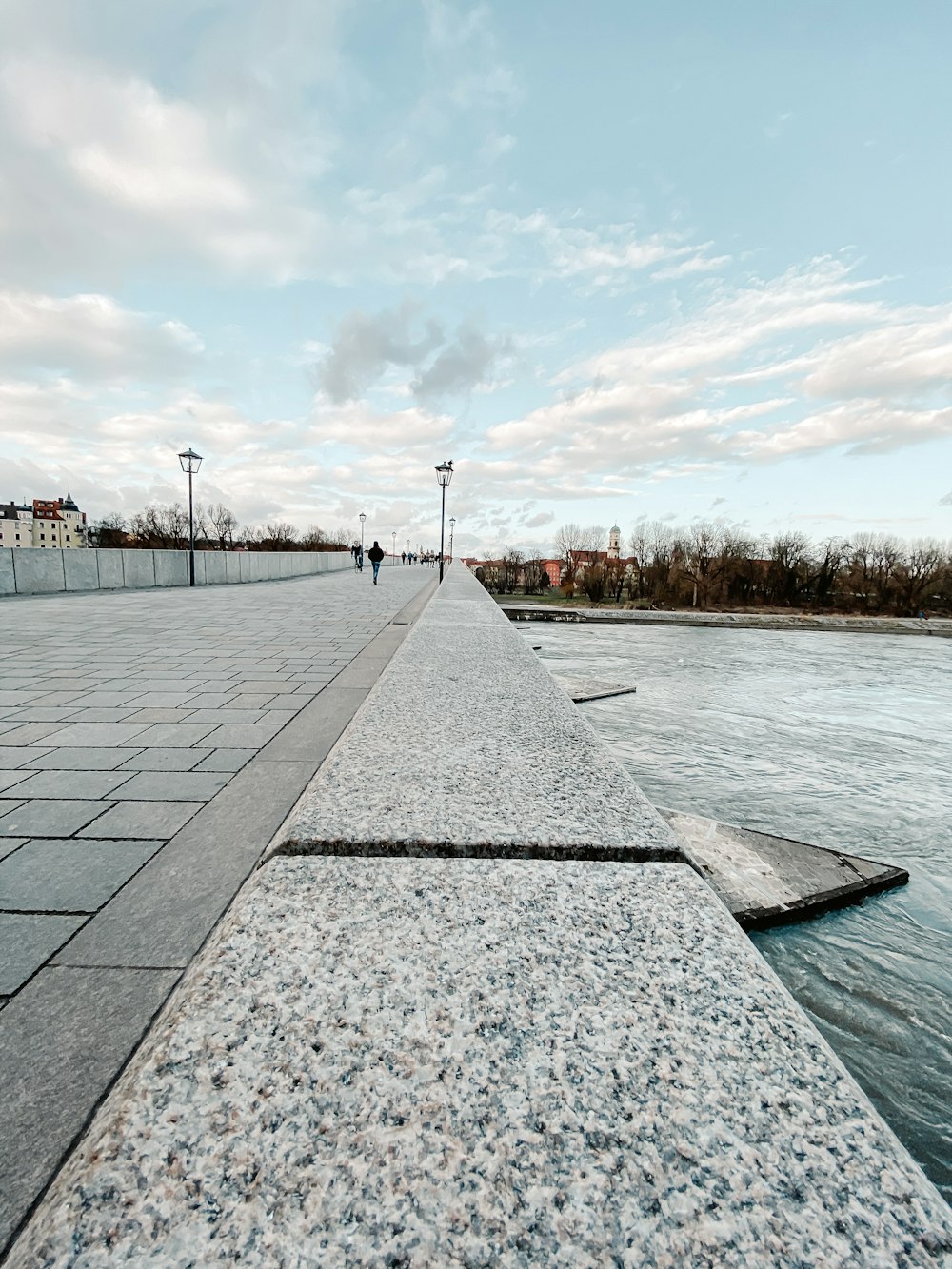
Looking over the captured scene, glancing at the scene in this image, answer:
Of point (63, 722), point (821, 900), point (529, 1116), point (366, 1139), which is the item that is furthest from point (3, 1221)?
point (63, 722)

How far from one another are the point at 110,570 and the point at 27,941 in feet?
52.3

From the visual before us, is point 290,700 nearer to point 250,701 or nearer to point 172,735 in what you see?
point 250,701

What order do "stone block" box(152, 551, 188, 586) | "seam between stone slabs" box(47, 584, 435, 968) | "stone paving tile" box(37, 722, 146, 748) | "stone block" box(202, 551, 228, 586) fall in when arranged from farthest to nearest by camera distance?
"stone block" box(202, 551, 228, 586), "stone block" box(152, 551, 188, 586), "stone paving tile" box(37, 722, 146, 748), "seam between stone slabs" box(47, 584, 435, 968)

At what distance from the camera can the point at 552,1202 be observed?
0.77m

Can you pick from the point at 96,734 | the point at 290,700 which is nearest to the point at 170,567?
the point at 290,700

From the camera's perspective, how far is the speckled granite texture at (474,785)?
1720mm

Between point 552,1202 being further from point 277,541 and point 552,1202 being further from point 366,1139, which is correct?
point 277,541

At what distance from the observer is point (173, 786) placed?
289 cm

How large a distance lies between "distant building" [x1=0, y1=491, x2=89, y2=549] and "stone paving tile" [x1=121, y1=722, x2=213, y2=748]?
114m

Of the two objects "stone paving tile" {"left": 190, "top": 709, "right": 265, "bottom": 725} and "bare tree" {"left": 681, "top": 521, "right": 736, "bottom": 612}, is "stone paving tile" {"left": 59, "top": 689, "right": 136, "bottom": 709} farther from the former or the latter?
"bare tree" {"left": 681, "top": 521, "right": 736, "bottom": 612}

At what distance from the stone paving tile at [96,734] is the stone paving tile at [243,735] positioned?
1.62ft

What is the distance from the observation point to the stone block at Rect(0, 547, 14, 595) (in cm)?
1256

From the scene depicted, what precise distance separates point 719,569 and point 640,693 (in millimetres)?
46465

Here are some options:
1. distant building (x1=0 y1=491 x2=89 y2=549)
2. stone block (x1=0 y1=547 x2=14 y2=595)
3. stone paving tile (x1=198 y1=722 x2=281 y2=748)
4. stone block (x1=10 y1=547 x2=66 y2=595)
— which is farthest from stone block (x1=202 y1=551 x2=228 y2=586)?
distant building (x1=0 y1=491 x2=89 y2=549)
